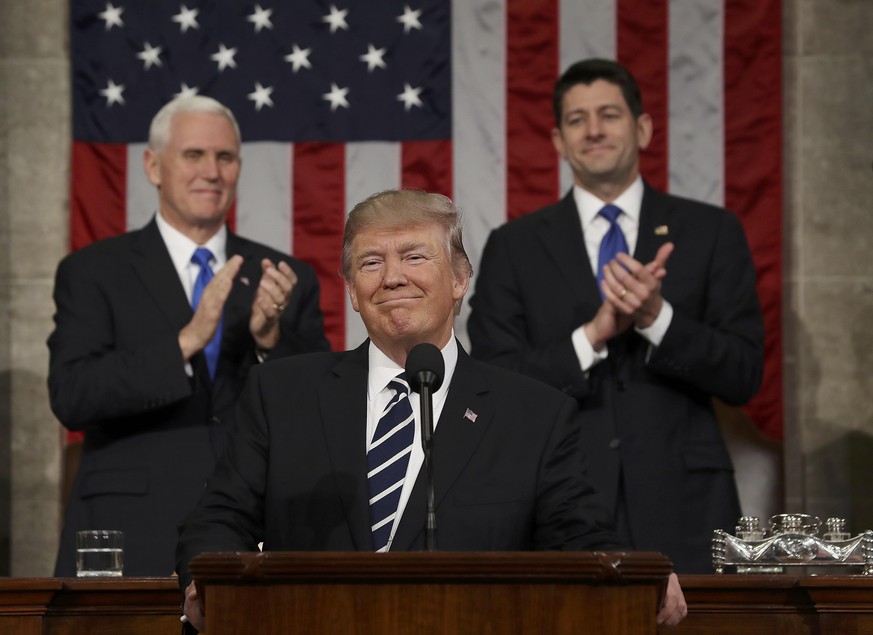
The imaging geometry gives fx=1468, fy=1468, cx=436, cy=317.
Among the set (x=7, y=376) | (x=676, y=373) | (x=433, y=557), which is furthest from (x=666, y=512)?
(x=7, y=376)

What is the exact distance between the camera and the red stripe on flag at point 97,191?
5887mm

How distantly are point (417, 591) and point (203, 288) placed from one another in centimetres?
260

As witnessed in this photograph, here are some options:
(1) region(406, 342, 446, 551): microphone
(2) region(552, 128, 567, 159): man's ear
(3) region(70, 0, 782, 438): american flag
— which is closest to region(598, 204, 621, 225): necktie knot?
(2) region(552, 128, 567, 159): man's ear

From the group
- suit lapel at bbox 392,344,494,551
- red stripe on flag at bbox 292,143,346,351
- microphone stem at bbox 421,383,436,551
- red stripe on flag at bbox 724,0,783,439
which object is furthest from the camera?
red stripe on flag at bbox 292,143,346,351

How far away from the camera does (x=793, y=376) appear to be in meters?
5.89

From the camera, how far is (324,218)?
5.93m

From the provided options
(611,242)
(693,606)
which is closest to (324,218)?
(611,242)

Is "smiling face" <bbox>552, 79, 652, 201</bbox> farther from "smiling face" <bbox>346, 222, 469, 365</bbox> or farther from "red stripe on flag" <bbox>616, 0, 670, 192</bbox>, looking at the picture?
"smiling face" <bbox>346, 222, 469, 365</bbox>

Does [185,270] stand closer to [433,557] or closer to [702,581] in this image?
[702,581]

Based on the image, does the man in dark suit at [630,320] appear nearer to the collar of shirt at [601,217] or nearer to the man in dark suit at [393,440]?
the collar of shirt at [601,217]

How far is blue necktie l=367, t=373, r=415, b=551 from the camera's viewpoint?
2.94m

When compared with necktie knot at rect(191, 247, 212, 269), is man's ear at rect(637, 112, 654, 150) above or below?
above

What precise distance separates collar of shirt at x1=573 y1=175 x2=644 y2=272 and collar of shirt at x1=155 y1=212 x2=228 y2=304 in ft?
3.91

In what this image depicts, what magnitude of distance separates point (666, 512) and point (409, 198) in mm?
1629
